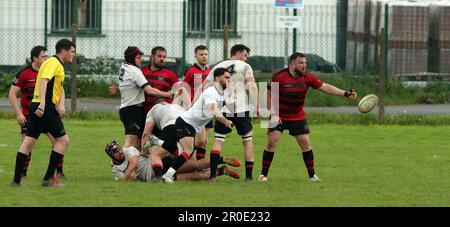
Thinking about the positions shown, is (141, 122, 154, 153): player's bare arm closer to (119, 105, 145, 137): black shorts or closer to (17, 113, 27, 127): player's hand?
(119, 105, 145, 137): black shorts

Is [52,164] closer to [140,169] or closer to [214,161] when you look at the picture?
[140,169]

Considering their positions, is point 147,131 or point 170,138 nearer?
point 170,138

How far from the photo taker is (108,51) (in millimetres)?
29812

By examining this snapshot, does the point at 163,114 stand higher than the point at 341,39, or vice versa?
the point at 341,39

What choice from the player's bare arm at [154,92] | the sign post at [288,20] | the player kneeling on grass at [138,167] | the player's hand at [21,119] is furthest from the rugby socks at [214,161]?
the sign post at [288,20]

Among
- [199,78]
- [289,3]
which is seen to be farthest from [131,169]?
[289,3]

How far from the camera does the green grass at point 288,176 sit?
13.9 meters

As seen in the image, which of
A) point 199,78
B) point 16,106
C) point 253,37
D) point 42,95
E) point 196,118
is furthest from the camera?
Result: point 253,37

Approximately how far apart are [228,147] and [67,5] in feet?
41.2

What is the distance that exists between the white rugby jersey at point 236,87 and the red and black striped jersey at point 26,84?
7.98ft

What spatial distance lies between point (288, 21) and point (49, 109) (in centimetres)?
1223

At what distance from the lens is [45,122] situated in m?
14.7

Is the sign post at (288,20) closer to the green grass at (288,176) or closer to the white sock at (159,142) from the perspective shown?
the green grass at (288,176)
